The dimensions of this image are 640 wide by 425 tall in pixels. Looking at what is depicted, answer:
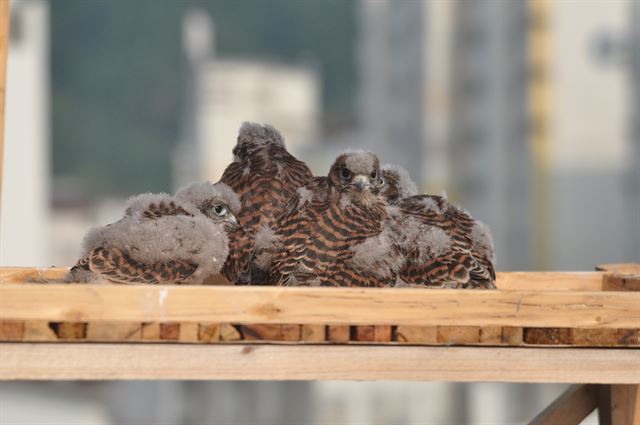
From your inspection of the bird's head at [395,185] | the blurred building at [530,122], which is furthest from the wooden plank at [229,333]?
the blurred building at [530,122]

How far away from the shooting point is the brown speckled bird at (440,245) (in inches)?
104

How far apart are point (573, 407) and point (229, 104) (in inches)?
2040

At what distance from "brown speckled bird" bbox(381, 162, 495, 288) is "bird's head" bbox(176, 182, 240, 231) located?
449 mm

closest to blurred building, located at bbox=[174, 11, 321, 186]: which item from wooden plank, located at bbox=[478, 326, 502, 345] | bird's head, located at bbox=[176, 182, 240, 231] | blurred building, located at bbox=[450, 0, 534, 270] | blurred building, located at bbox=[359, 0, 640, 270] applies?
blurred building, located at bbox=[359, 0, 640, 270]

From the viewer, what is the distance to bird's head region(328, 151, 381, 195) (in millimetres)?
2730

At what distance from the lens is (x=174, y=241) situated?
2.62 m

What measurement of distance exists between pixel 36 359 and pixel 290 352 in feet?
2.06

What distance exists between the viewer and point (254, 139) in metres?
2.99

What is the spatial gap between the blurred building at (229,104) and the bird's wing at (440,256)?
151 feet

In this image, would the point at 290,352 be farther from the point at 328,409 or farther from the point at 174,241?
the point at 328,409

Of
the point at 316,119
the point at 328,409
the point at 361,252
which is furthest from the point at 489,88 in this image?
the point at 361,252

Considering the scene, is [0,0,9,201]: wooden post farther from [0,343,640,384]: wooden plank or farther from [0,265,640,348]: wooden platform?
[0,343,640,384]: wooden plank

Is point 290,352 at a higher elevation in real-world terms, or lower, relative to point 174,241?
lower

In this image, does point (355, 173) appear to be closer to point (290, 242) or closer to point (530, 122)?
point (290, 242)
